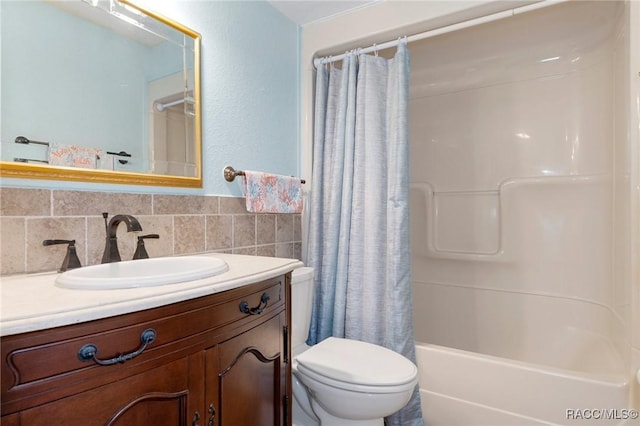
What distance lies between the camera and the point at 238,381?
943 millimetres

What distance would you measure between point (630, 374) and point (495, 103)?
1692mm

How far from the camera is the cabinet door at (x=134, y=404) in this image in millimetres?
588

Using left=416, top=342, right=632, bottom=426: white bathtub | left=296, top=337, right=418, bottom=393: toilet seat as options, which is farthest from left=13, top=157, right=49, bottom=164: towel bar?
left=416, top=342, right=632, bottom=426: white bathtub

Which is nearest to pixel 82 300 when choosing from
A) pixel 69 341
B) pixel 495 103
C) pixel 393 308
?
pixel 69 341

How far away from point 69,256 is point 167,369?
0.52 metres

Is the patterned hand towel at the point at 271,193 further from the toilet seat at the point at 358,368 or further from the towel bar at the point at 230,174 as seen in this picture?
the toilet seat at the point at 358,368

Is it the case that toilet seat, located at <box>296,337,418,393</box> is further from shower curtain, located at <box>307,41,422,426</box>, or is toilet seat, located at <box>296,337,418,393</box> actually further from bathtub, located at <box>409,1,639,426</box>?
bathtub, located at <box>409,1,639,426</box>

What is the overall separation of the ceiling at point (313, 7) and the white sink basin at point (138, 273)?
4.84 feet

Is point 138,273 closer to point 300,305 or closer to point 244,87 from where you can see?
point 300,305

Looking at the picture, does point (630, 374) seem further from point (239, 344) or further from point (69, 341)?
point (69, 341)

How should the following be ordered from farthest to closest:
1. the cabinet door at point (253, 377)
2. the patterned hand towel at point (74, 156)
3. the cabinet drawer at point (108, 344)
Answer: the patterned hand towel at point (74, 156), the cabinet door at point (253, 377), the cabinet drawer at point (108, 344)

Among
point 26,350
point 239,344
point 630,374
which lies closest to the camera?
point 26,350

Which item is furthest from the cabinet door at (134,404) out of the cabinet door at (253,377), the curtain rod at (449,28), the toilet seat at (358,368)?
the curtain rod at (449,28)

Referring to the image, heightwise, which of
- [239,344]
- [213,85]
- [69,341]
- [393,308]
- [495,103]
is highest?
[495,103]
